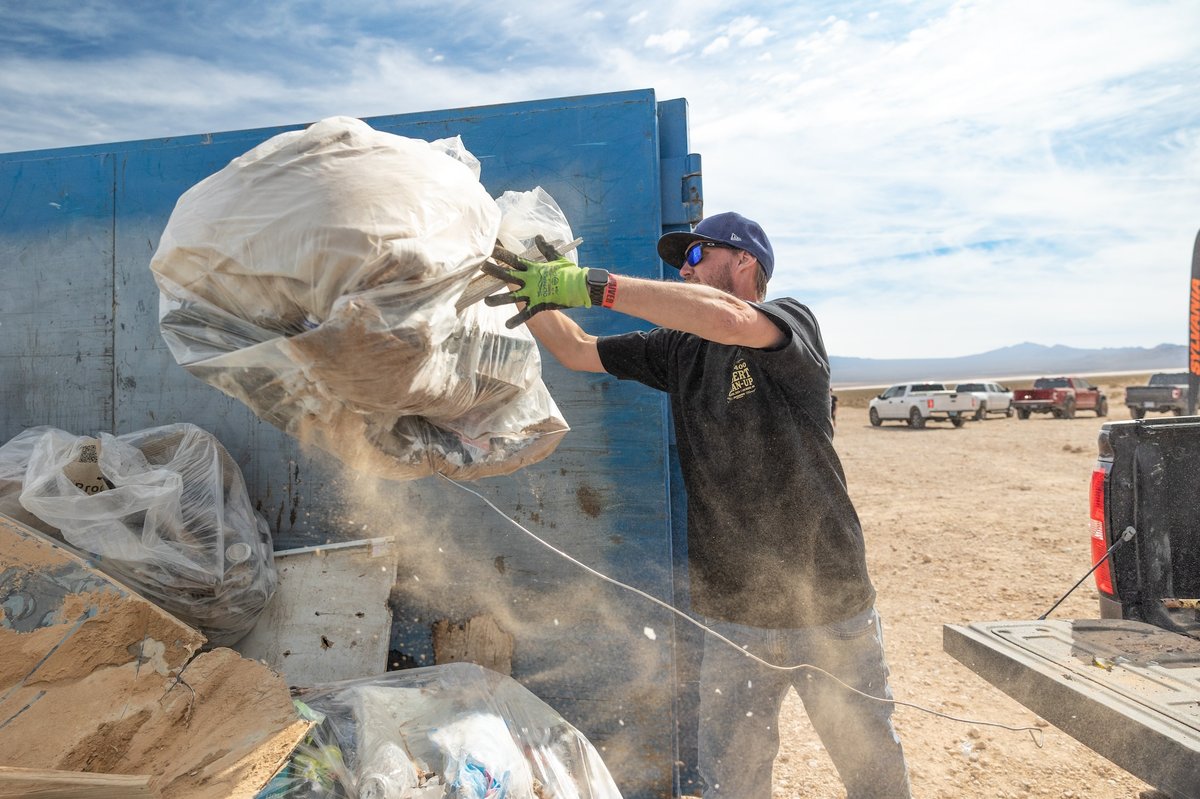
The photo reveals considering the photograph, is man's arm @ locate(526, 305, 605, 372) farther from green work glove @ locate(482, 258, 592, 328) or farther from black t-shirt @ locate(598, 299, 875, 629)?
green work glove @ locate(482, 258, 592, 328)

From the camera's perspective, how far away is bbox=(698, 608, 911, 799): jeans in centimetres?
200

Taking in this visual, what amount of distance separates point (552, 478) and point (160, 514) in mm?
1276

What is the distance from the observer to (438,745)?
6.29 feet

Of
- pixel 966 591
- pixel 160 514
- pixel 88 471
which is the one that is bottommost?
pixel 966 591

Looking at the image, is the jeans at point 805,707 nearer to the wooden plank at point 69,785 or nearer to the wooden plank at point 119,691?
the wooden plank at point 119,691

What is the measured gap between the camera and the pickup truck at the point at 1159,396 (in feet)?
68.9

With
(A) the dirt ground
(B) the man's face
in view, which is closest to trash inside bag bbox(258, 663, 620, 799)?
(A) the dirt ground

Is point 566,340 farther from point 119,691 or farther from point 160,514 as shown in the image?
point 119,691

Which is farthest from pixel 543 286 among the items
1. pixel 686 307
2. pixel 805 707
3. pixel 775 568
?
pixel 805 707

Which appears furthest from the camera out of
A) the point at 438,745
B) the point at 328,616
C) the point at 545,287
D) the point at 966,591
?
the point at 966,591

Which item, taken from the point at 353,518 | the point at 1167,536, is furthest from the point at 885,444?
the point at 353,518

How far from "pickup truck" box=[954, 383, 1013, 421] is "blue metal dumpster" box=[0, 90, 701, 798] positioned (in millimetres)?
22557

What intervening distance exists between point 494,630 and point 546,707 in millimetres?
519

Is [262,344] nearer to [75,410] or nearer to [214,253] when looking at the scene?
[214,253]
